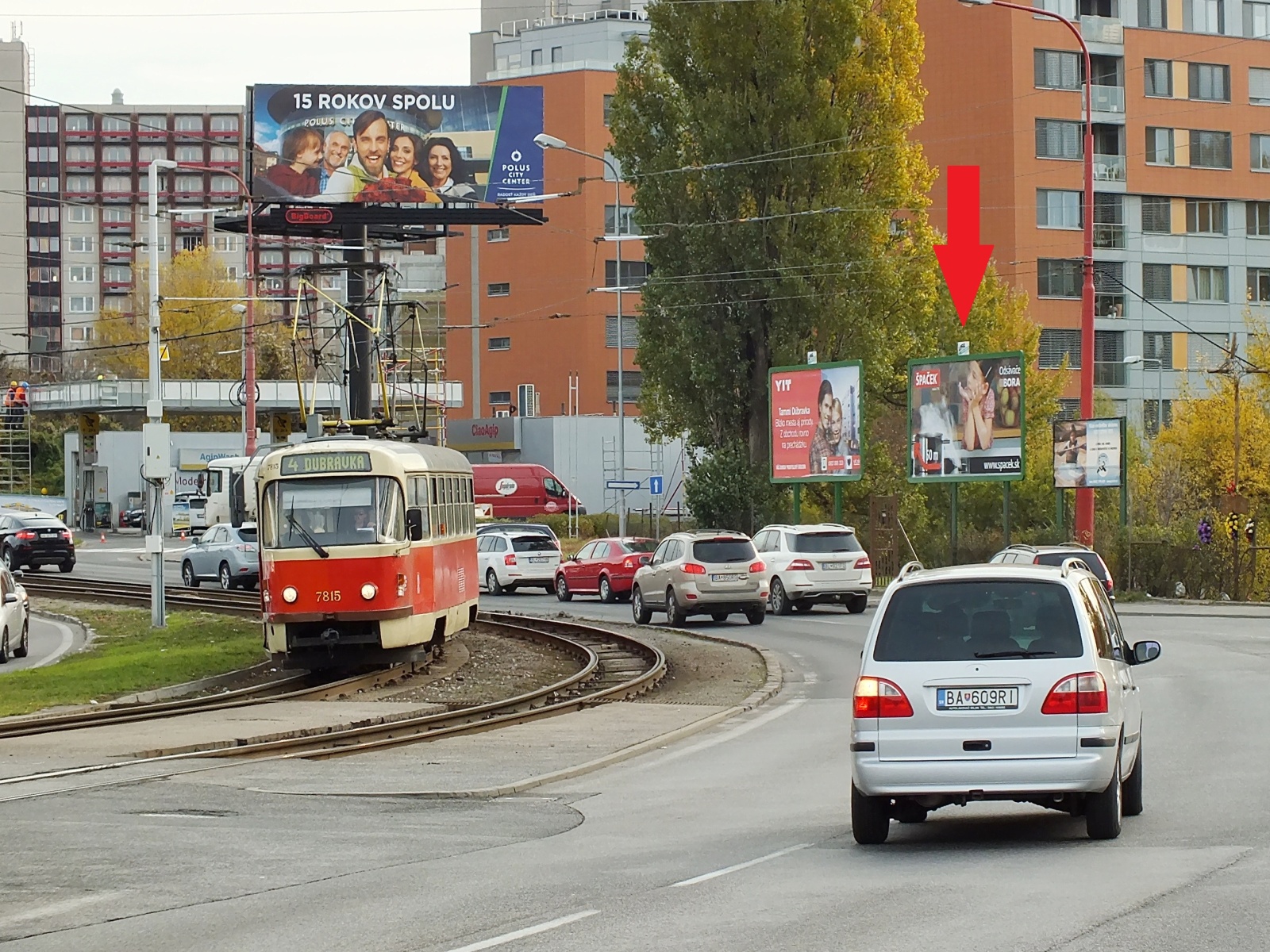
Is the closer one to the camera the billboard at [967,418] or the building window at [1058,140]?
the billboard at [967,418]

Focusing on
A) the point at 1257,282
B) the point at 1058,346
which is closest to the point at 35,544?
the point at 1058,346

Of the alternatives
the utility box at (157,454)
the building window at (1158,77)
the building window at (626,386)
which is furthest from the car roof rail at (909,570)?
the building window at (626,386)

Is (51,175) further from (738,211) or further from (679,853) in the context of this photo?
(679,853)

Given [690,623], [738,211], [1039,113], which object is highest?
[1039,113]

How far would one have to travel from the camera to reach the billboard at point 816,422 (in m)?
46.3

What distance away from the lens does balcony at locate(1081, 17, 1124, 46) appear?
8119 cm

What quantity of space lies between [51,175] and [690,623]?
12849 centimetres

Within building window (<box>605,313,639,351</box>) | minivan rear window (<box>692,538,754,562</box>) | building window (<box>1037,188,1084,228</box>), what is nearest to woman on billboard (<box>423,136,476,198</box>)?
minivan rear window (<box>692,538,754,562</box>)

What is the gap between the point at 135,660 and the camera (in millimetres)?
26156

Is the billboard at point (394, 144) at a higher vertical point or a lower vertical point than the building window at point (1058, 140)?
lower

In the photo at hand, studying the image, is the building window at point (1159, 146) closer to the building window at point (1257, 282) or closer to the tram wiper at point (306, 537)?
the building window at point (1257, 282)

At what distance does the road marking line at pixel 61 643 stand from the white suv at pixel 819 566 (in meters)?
13.2

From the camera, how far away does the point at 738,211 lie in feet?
163

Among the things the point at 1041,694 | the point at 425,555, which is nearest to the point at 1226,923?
the point at 1041,694
